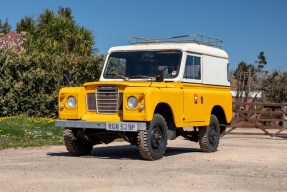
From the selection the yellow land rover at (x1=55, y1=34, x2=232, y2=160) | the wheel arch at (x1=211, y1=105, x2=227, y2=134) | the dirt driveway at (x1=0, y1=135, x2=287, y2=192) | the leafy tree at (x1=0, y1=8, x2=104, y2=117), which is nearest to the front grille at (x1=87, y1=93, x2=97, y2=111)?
the yellow land rover at (x1=55, y1=34, x2=232, y2=160)

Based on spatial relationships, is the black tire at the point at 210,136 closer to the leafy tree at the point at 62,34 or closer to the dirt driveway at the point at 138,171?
the dirt driveway at the point at 138,171

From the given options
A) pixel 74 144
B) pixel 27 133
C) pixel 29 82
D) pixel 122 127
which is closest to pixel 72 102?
pixel 74 144

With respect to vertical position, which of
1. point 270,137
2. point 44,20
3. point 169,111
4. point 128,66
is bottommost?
point 270,137

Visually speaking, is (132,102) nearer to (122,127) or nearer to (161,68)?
(122,127)

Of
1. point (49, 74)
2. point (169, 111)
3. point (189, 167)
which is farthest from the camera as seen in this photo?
point (49, 74)

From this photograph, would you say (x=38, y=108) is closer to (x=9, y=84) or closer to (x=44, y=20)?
(x=9, y=84)

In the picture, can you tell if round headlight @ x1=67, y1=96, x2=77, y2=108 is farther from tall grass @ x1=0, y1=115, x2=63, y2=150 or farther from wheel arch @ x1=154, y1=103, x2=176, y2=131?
tall grass @ x1=0, y1=115, x2=63, y2=150

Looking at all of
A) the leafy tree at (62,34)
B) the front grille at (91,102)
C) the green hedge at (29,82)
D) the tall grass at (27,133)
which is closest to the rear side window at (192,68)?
the front grille at (91,102)

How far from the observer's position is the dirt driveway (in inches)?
342

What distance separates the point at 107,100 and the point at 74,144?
53.7 inches

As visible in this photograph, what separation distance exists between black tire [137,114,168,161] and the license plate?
0.24m

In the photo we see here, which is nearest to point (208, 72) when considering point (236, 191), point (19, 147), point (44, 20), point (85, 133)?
point (85, 133)

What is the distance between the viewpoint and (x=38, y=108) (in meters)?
23.7

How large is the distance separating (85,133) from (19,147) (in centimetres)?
304
